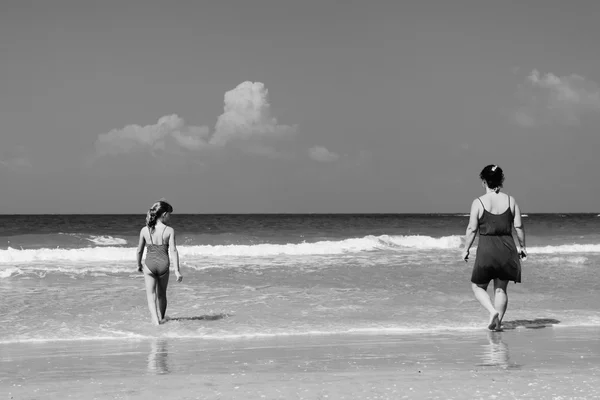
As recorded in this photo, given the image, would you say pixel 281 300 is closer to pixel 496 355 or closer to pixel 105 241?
pixel 496 355

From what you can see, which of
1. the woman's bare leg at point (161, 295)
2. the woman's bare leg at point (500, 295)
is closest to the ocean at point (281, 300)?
the woman's bare leg at point (161, 295)

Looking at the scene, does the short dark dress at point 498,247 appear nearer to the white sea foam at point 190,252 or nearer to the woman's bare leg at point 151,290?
the woman's bare leg at point 151,290

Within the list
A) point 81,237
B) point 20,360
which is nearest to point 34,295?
point 20,360

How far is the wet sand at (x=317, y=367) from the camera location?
5020mm

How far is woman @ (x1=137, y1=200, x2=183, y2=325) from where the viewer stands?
8906 millimetres

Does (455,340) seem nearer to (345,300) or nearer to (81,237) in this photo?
(345,300)

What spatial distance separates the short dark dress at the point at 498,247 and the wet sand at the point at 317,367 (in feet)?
2.44

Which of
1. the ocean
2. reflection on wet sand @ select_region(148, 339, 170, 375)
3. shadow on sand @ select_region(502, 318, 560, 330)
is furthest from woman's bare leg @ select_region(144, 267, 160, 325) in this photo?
shadow on sand @ select_region(502, 318, 560, 330)

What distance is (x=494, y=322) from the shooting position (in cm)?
805

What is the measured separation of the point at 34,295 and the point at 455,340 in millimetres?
7271

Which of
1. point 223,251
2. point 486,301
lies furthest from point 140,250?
point 223,251

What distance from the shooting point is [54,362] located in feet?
21.1

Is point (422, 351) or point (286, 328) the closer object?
point (422, 351)

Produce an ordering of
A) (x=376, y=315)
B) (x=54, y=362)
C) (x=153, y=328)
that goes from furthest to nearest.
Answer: (x=376, y=315), (x=153, y=328), (x=54, y=362)
